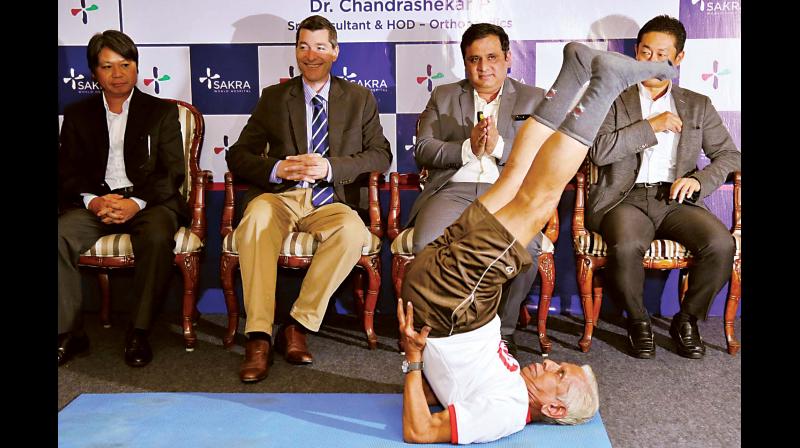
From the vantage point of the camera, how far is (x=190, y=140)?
13.6 feet

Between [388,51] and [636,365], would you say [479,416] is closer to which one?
[636,365]

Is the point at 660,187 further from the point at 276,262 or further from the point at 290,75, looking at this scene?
the point at 290,75

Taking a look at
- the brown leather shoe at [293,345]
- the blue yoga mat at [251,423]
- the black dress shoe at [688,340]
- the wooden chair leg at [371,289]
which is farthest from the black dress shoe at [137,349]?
the black dress shoe at [688,340]

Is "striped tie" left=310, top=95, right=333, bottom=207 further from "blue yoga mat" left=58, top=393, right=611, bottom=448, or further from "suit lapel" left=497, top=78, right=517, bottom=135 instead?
"blue yoga mat" left=58, top=393, right=611, bottom=448

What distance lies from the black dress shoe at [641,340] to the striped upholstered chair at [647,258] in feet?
0.62

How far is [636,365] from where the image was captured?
353 cm

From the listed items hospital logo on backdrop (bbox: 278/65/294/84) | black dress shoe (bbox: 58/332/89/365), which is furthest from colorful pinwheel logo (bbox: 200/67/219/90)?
black dress shoe (bbox: 58/332/89/365)

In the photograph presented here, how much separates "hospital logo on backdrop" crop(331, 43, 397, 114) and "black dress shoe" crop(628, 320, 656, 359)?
6.03ft

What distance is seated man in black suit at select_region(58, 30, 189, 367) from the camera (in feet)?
12.0

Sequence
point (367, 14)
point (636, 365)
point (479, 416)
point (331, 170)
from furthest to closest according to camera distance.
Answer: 1. point (367, 14)
2. point (331, 170)
3. point (636, 365)
4. point (479, 416)

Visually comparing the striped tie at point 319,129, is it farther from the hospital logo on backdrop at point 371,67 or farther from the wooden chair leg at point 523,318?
the wooden chair leg at point 523,318

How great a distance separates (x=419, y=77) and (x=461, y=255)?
216cm

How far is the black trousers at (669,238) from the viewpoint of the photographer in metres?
3.61

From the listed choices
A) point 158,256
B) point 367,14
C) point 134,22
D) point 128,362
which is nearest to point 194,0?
point 134,22
